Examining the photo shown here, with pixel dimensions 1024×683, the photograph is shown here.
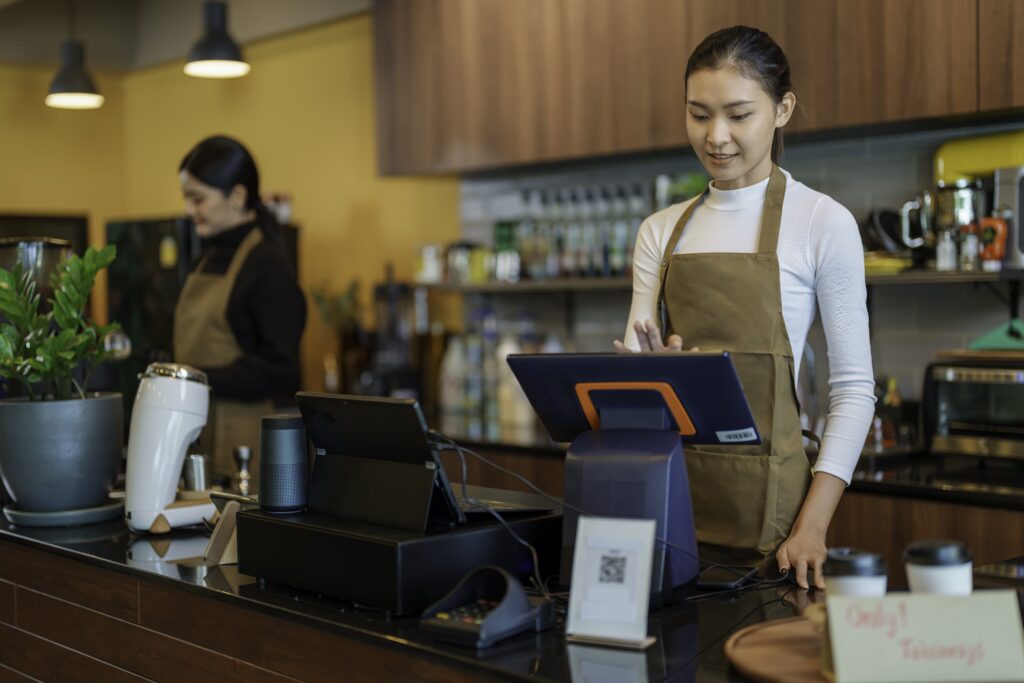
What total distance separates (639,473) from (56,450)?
4.35ft

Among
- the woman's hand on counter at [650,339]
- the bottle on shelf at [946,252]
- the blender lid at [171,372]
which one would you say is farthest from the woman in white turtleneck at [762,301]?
the bottle on shelf at [946,252]

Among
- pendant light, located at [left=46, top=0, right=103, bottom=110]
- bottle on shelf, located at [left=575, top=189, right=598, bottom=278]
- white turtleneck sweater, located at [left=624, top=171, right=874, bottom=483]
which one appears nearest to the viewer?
white turtleneck sweater, located at [left=624, top=171, right=874, bottom=483]

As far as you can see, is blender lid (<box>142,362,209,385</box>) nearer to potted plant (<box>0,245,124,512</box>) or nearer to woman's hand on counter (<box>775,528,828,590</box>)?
potted plant (<box>0,245,124,512</box>)

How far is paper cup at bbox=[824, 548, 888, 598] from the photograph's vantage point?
4.21 feet

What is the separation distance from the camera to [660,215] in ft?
7.00

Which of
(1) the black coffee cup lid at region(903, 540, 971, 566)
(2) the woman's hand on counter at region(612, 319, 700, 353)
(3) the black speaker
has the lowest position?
(1) the black coffee cup lid at region(903, 540, 971, 566)

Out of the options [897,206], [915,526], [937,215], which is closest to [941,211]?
[937,215]

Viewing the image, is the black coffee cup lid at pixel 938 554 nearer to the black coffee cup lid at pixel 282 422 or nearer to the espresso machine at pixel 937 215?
the black coffee cup lid at pixel 282 422

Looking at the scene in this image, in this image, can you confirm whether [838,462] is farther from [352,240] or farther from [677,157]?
[352,240]

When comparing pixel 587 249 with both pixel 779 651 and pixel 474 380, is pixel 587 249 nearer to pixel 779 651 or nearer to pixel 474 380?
pixel 474 380

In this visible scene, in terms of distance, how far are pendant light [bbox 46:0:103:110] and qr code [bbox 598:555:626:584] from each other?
504 centimetres

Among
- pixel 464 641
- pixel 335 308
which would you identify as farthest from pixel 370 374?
pixel 464 641

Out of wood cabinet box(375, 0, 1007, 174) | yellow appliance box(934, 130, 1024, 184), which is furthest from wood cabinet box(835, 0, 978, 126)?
yellow appliance box(934, 130, 1024, 184)

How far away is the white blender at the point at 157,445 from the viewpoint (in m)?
2.21
